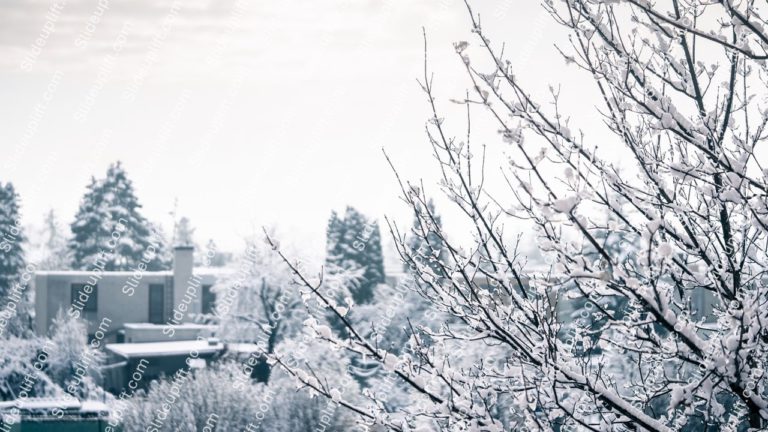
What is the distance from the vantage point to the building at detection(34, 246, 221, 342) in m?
33.6

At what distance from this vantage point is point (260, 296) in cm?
2909

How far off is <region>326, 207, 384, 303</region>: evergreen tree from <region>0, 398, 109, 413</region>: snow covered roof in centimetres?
1326

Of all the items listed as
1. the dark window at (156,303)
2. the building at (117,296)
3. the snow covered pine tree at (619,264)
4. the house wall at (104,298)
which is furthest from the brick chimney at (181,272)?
the snow covered pine tree at (619,264)

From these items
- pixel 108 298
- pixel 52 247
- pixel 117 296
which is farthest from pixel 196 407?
pixel 52 247

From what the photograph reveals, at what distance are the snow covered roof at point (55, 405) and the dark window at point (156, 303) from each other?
762 centimetres

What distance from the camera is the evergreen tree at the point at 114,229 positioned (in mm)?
47656

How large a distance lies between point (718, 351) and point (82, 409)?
26607 mm

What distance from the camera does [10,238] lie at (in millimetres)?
42594

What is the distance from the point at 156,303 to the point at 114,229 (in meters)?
16.3

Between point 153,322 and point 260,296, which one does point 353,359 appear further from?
point 153,322

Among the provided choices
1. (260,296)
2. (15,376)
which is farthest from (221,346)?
(15,376)

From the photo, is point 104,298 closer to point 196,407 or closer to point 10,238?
point 10,238

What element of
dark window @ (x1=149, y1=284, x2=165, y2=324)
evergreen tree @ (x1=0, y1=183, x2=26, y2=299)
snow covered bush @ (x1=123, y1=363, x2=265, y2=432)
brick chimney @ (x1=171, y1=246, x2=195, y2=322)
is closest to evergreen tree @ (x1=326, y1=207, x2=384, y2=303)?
brick chimney @ (x1=171, y1=246, x2=195, y2=322)

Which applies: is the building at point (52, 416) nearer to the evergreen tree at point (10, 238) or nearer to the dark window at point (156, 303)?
the dark window at point (156, 303)
